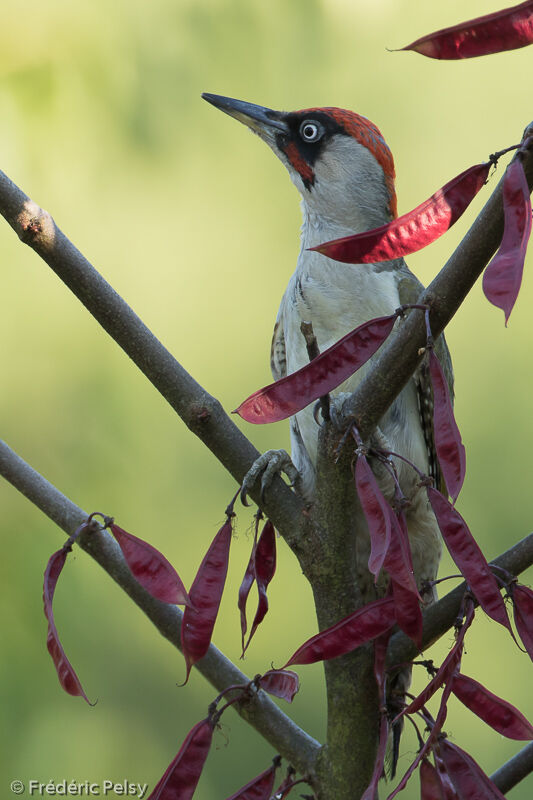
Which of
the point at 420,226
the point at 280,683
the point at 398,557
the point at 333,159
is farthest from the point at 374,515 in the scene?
the point at 333,159

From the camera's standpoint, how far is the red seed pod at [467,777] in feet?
4.94

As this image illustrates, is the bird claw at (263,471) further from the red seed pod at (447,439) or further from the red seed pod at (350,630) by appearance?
the red seed pod at (447,439)

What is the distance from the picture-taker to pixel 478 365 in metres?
4.29

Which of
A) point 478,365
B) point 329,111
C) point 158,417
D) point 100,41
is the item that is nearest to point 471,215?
point 478,365

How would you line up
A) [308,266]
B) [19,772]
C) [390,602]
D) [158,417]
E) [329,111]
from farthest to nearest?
[158,417] < [19,772] < [329,111] < [308,266] < [390,602]

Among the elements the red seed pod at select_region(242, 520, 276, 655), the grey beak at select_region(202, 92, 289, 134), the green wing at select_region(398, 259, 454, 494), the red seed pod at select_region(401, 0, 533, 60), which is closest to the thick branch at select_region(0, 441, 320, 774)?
the red seed pod at select_region(242, 520, 276, 655)

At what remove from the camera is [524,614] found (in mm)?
1542

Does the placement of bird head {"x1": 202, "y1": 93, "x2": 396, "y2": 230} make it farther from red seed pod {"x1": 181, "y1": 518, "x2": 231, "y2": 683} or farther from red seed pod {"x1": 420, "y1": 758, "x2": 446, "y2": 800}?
red seed pod {"x1": 420, "y1": 758, "x2": 446, "y2": 800}

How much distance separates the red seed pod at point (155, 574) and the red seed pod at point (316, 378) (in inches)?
12.6

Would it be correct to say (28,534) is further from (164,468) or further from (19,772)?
(19,772)

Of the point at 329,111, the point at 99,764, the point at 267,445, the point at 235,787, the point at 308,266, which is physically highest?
the point at 329,111

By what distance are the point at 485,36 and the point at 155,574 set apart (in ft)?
3.18

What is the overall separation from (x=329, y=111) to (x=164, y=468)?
1691 millimetres

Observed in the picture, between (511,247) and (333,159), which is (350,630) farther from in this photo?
(333,159)
